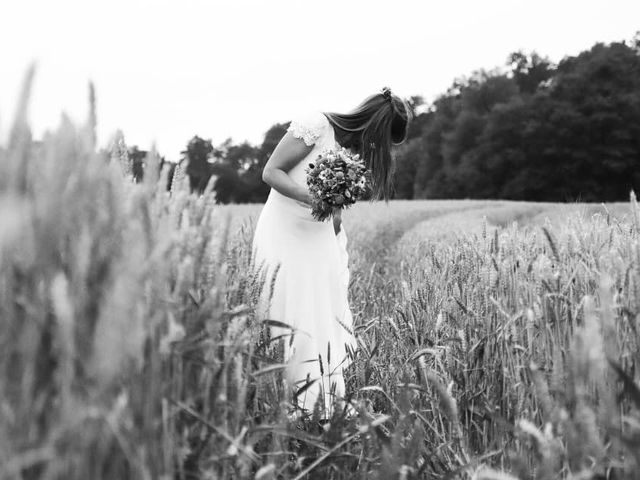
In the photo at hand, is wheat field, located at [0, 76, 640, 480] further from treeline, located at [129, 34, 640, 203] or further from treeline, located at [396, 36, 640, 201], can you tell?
treeline, located at [396, 36, 640, 201]

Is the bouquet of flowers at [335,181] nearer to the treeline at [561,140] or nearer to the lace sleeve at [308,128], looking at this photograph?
the lace sleeve at [308,128]

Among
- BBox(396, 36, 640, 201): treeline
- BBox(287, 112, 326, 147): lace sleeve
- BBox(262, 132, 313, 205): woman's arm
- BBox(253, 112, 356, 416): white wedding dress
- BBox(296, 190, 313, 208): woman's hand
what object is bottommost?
BBox(253, 112, 356, 416): white wedding dress

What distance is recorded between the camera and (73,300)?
120 cm

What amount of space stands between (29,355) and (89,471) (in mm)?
258

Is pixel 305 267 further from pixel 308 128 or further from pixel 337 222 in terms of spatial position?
pixel 308 128

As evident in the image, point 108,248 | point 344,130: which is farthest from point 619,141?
point 108,248

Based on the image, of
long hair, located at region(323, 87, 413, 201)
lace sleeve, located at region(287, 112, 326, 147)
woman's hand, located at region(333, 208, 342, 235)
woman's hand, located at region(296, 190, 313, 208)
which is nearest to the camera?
woman's hand, located at region(296, 190, 313, 208)

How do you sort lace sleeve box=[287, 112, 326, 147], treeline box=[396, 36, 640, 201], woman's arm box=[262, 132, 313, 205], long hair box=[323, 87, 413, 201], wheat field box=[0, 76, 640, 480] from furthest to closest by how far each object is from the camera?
treeline box=[396, 36, 640, 201] < long hair box=[323, 87, 413, 201] < lace sleeve box=[287, 112, 326, 147] < woman's arm box=[262, 132, 313, 205] < wheat field box=[0, 76, 640, 480]

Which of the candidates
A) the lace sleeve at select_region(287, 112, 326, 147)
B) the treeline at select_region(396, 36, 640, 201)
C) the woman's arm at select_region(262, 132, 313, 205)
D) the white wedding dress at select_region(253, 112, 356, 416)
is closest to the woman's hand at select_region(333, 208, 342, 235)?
the white wedding dress at select_region(253, 112, 356, 416)

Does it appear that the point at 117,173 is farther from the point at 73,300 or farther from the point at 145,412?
the point at 145,412

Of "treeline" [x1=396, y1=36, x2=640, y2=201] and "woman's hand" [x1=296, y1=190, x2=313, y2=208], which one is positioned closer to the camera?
"woman's hand" [x1=296, y1=190, x2=313, y2=208]

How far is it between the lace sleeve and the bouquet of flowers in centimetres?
30

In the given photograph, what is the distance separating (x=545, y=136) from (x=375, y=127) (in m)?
49.4

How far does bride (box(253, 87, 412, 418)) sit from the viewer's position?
12.8 feet
